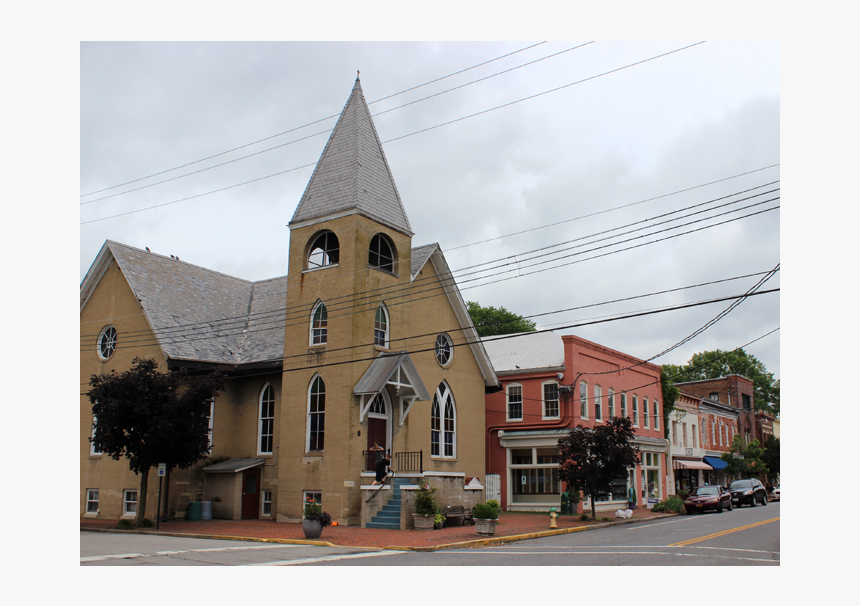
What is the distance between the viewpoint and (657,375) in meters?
42.5

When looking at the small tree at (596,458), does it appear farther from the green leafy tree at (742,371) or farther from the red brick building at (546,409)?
the green leafy tree at (742,371)

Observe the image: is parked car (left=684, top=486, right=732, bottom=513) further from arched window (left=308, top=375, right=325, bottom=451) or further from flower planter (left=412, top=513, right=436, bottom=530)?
arched window (left=308, top=375, right=325, bottom=451)

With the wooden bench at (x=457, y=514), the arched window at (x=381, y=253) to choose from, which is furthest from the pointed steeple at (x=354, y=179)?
the wooden bench at (x=457, y=514)

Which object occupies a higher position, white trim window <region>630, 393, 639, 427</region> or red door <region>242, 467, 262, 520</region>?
white trim window <region>630, 393, 639, 427</region>

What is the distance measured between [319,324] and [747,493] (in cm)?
2691

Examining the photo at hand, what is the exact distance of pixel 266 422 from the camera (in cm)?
2736

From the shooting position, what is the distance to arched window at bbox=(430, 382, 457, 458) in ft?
95.7

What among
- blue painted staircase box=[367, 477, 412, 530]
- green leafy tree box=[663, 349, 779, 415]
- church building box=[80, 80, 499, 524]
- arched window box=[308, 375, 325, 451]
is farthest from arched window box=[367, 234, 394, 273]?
green leafy tree box=[663, 349, 779, 415]

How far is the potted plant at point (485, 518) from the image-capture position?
19938mm

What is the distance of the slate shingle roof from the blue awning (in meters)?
34.7

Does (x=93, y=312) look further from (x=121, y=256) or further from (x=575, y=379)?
(x=575, y=379)

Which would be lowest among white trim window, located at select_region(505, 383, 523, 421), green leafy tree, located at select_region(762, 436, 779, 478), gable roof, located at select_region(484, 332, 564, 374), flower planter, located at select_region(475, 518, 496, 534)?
green leafy tree, located at select_region(762, 436, 779, 478)

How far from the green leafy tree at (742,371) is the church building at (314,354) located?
6109 centimetres

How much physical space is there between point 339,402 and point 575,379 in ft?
43.2
